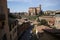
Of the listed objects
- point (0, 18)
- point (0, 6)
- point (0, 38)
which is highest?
point (0, 6)

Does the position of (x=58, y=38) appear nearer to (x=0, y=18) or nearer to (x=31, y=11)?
(x=0, y=18)

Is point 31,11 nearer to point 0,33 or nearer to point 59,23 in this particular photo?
point 59,23

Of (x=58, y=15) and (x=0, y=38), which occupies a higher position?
(x=58, y=15)

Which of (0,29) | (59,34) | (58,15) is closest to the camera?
(59,34)

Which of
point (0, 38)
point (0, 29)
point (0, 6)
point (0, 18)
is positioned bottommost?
point (0, 38)

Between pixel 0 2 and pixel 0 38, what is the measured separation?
252cm

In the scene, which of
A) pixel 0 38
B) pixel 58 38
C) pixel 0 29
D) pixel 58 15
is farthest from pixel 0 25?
pixel 58 15

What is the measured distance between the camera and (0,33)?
9867 mm

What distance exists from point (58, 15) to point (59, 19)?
1.67 feet

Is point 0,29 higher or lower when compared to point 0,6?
lower

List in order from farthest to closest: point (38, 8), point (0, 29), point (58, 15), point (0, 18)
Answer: point (38, 8) < point (58, 15) < point (0, 29) < point (0, 18)

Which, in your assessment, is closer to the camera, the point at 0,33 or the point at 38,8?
the point at 0,33

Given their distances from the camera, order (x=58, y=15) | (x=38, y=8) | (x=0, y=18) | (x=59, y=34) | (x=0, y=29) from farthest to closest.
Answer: (x=38, y=8) → (x=58, y=15) → (x=0, y=29) → (x=0, y=18) → (x=59, y=34)

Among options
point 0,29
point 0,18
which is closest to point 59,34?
point 0,18
